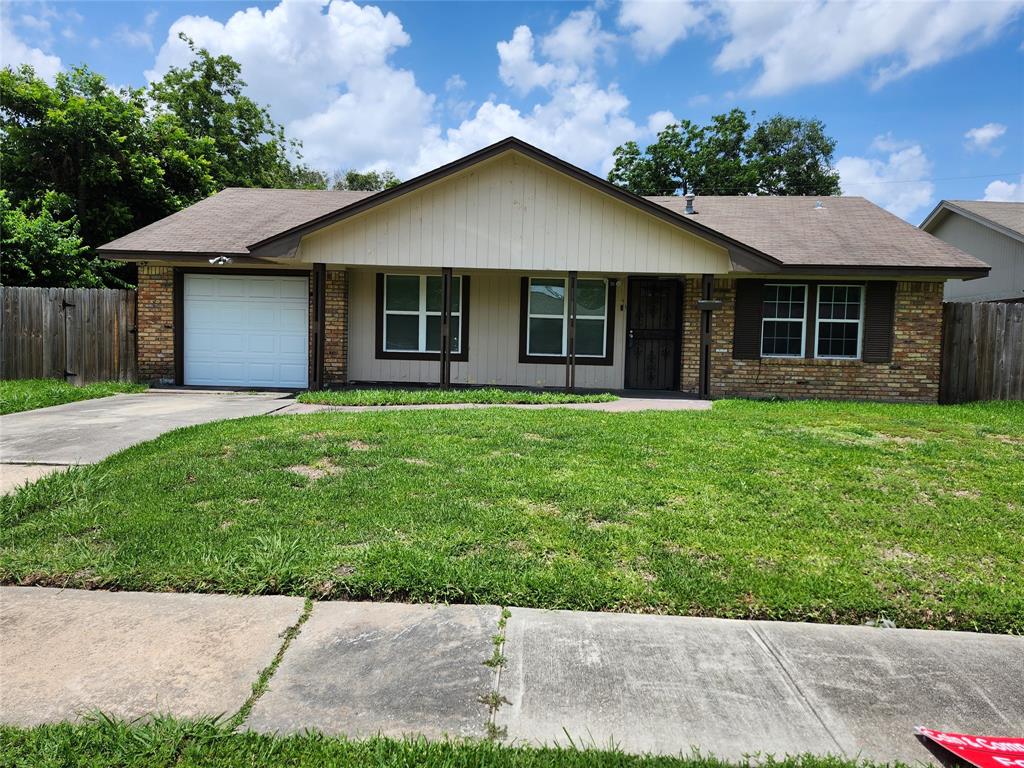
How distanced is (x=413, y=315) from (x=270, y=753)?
12182mm

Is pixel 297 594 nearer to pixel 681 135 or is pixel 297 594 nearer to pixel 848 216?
pixel 848 216

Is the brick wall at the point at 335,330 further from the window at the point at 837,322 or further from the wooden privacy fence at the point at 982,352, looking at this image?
the wooden privacy fence at the point at 982,352

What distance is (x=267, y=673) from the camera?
287cm

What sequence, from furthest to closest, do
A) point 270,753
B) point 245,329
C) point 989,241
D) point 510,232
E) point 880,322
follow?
1. point 989,241
2. point 245,329
3. point 880,322
4. point 510,232
5. point 270,753

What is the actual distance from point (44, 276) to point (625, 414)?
14146mm

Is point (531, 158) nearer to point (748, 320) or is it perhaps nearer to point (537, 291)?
point (537, 291)

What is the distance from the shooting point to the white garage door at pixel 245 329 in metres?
13.7

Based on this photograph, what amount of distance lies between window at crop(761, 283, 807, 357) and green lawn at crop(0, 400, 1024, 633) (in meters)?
5.80

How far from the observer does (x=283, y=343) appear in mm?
13781

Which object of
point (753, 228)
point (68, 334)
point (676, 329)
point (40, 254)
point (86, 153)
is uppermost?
point (86, 153)

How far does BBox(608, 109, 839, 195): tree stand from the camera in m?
34.9

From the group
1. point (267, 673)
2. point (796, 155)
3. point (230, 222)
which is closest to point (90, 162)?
point (230, 222)

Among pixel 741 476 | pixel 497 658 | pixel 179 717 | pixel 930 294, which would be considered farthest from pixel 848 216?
pixel 179 717

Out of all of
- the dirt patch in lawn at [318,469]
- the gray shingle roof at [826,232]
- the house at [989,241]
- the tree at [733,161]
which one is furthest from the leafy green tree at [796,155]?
the dirt patch in lawn at [318,469]
